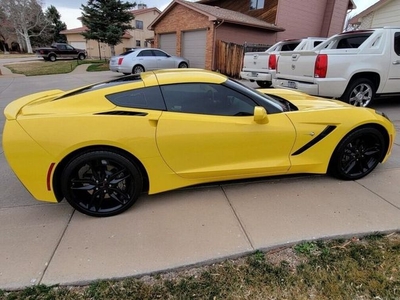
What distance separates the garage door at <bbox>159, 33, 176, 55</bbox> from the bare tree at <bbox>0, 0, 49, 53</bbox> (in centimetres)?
3208

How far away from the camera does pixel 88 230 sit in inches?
97.2

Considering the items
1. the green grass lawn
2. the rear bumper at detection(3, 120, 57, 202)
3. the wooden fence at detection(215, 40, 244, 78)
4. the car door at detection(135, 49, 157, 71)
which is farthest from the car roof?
the car door at detection(135, 49, 157, 71)

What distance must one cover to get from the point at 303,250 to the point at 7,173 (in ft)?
12.2

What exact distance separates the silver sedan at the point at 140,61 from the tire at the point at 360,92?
399 inches

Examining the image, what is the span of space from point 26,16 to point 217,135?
49.4m

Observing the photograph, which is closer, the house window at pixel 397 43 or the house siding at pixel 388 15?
the house window at pixel 397 43

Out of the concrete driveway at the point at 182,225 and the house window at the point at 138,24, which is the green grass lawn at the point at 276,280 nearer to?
the concrete driveway at the point at 182,225

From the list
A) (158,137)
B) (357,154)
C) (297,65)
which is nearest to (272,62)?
(297,65)

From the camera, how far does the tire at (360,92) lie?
577cm

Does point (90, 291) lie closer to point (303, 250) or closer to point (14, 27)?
point (303, 250)

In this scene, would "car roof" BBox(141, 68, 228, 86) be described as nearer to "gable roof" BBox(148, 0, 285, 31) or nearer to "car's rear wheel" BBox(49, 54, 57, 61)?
"gable roof" BBox(148, 0, 285, 31)

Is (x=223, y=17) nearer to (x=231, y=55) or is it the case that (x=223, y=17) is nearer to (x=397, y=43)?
(x=231, y=55)

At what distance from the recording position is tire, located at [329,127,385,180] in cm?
A: 308

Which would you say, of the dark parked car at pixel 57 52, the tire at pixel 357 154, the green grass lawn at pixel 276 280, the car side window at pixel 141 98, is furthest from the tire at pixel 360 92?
the dark parked car at pixel 57 52
